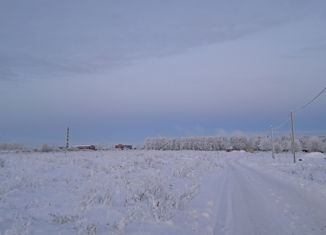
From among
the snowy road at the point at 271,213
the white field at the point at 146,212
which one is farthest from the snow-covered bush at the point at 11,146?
the snowy road at the point at 271,213

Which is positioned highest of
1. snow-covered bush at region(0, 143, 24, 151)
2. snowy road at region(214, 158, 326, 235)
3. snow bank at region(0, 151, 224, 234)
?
snow-covered bush at region(0, 143, 24, 151)

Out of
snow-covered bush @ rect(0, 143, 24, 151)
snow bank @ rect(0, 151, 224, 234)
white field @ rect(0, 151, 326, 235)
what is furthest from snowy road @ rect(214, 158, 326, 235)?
snow-covered bush @ rect(0, 143, 24, 151)

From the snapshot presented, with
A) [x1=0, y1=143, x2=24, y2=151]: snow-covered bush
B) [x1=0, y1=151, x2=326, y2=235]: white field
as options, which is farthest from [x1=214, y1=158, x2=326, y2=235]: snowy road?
[x1=0, y1=143, x2=24, y2=151]: snow-covered bush

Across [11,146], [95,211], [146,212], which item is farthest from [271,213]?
[11,146]

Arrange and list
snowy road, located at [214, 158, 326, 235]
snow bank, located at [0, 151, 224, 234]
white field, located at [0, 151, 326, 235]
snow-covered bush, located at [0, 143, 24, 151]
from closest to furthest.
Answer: snow bank, located at [0, 151, 224, 234], white field, located at [0, 151, 326, 235], snowy road, located at [214, 158, 326, 235], snow-covered bush, located at [0, 143, 24, 151]

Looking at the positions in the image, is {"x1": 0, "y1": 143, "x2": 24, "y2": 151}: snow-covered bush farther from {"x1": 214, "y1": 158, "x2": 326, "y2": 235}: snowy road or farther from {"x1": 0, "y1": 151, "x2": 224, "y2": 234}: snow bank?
{"x1": 214, "y1": 158, "x2": 326, "y2": 235}: snowy road

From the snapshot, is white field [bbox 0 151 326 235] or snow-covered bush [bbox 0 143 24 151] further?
snow-covered bush [bbox 0 143 24 151]

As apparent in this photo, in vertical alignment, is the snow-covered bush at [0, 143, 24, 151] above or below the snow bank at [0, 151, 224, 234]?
above

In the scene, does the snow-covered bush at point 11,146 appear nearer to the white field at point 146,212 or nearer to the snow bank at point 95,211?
the white field at point 146,212

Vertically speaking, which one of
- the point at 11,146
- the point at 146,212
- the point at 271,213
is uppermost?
the point at 11,146

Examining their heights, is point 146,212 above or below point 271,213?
above

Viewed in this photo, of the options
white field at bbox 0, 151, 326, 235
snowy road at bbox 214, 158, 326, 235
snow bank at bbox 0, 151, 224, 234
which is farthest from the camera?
snowy road at bbox 214, 158, 326, 235

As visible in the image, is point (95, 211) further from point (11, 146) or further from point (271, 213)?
point (11, 146)

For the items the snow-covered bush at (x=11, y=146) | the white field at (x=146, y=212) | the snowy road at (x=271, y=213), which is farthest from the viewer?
the snow-covered bush at (x=11, y=146)
